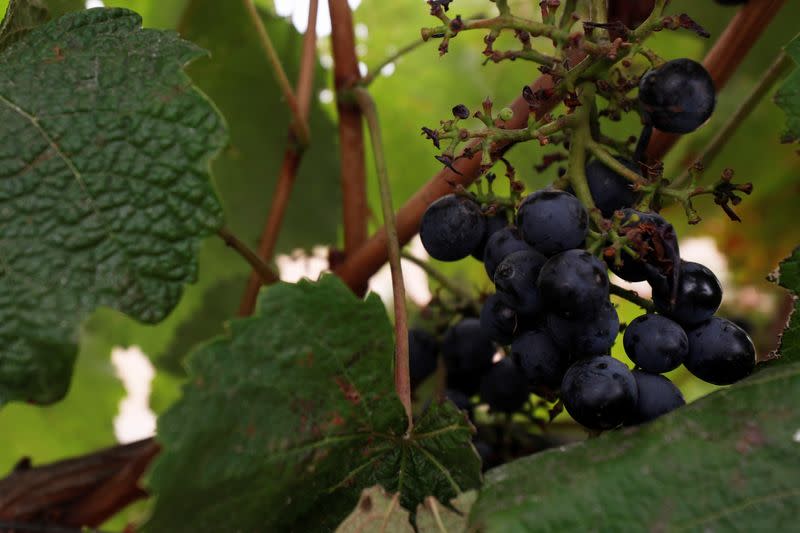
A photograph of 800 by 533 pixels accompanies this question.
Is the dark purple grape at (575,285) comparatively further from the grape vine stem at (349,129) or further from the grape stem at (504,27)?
the grape vine stem at (349,129)

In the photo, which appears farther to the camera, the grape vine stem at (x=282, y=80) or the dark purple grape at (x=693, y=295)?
the grape vine stem at (x=282, y=80)

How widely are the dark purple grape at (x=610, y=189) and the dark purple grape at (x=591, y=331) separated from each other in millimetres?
118

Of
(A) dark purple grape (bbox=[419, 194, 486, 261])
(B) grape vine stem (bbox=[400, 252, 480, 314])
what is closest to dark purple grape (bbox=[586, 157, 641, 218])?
(A) dark purple grape (bbox=[419, 194, 486, 261])

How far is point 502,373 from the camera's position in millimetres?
1051

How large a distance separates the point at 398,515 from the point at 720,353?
314 mm

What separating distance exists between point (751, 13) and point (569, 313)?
2.24 ft

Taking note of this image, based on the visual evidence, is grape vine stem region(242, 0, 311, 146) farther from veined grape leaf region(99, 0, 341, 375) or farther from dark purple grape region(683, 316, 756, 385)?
dark purple grape region(683, 316, 756, 385)

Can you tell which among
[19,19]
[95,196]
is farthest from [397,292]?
[19,19]

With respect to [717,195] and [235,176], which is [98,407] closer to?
[235,176]

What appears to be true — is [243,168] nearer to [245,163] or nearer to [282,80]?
[245,163]

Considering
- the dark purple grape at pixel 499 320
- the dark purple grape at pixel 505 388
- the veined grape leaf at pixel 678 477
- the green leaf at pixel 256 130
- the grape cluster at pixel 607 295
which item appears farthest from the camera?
the green leaf at pixel 256 130

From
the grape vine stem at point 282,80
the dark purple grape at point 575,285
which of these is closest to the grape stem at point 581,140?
the dark purple grape at point 575,285

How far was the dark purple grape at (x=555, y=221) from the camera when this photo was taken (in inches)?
28.0

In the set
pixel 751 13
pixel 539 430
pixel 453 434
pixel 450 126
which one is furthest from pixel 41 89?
pixel 751 13
